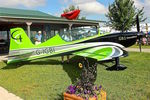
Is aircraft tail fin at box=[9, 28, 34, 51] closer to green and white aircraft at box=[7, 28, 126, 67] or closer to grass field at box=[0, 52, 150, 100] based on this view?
green and white aircraft at box=[7, 28, 126, 67]

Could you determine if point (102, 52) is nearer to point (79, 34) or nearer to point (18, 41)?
point (79, 34)

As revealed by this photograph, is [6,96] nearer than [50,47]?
Yes

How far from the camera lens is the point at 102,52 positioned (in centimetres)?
714

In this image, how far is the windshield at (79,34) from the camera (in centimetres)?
804

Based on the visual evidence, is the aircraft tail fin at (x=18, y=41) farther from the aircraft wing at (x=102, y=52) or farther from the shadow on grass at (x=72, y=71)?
the aircraft wing at (x=102, y=52)

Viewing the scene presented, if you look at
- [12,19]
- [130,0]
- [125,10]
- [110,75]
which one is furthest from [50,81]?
[130,0]

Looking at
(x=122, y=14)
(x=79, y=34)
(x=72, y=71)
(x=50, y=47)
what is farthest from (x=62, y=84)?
(x=122, y=14)

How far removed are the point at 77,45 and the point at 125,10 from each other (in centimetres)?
2145

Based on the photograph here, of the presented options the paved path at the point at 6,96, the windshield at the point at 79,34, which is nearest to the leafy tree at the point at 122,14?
the windshield at the point at 79,34

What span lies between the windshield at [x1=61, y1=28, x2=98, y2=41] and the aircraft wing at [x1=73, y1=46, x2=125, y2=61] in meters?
0.78

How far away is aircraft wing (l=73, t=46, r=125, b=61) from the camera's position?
6548mm

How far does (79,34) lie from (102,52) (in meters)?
1.60

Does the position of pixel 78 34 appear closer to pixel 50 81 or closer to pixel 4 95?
pixel 50 81

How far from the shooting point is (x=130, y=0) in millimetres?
27891
